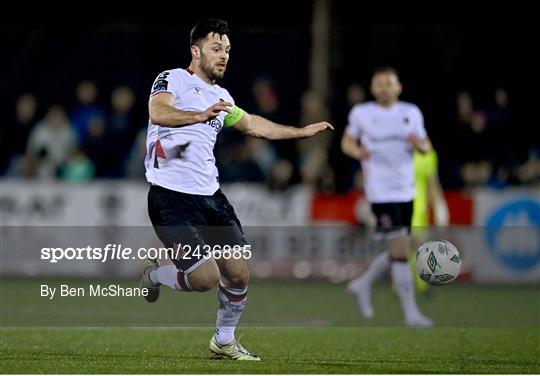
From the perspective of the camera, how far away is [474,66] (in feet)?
68.5

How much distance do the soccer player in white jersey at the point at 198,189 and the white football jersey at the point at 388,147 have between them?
157 inches

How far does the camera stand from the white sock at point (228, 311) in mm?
10031

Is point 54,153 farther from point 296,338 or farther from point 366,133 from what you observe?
point 296,338

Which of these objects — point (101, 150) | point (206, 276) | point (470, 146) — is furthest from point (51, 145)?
point (206, 276)

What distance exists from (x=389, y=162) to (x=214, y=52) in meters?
4.47

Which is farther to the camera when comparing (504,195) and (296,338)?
(504,195)

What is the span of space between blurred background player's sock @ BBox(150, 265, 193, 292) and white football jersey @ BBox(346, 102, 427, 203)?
4185 mm

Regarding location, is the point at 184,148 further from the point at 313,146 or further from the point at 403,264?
the point at 313,146

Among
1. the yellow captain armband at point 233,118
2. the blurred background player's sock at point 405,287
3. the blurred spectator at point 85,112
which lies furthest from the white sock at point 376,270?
the blurred spectator at point 85,112

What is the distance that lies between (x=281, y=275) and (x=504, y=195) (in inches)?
127

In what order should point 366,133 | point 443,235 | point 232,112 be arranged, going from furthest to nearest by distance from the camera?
point 443,235 → point 366,133 → point 232,112

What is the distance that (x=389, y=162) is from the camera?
45.8 ft

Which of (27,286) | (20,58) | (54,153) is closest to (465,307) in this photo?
(27,286)

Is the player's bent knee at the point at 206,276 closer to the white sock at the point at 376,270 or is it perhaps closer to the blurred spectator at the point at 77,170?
the white sock at the point at 376,270
